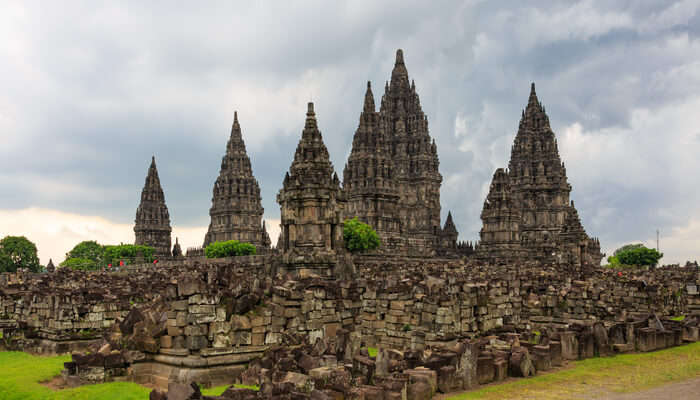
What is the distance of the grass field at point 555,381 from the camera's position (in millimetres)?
9969

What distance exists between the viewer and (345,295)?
16.2m

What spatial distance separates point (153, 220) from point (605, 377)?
Result: 288 ft

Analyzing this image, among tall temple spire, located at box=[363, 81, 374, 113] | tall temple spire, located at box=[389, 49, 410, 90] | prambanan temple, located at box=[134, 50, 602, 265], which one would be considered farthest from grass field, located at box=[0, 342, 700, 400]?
tall temple spire, located at box=[389, 49, 410, 90]

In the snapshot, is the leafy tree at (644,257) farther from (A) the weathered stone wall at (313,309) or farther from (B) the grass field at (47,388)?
(B) the grass field at (47,388)

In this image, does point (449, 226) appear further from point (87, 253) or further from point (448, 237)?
point (87, 253)

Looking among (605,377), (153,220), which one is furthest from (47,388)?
(153,220)

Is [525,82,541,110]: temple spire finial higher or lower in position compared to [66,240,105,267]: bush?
higher

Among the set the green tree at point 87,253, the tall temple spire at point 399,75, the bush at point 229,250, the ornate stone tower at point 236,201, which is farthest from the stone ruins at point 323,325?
the green tree at point 87,253

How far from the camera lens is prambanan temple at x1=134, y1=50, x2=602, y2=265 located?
5856 cm

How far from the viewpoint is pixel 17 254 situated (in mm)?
78250

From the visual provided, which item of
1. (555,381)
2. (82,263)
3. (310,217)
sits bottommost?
(555,381)

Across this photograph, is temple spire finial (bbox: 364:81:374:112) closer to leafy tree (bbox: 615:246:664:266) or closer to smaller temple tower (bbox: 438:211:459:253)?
smaller temple tower (bbox: 438:211:459:253)

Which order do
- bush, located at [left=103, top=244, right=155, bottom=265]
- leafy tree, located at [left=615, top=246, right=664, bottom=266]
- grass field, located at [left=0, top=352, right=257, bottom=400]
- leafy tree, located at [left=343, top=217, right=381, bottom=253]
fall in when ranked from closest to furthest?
1. grass field, located at [left=0, top=352, right=257, bottom=400]
2. leafy tree, located at [left=343, top=217, right=381, bottom=253]
3. leafy tree, located at [left=615, top=246, right=664, bottom=266]
4. bush, located at [left=103, top=244, right=155, bottom=265]

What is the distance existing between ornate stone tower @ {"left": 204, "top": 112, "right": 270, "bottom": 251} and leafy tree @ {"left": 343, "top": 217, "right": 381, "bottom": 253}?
2907 centimetres
